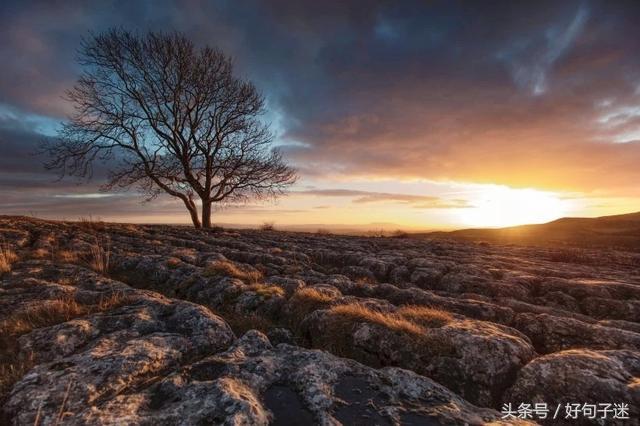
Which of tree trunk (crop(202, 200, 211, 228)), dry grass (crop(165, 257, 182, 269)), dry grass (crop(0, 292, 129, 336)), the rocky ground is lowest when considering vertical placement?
the rocky ground

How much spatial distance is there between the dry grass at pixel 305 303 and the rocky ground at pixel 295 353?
0.04m

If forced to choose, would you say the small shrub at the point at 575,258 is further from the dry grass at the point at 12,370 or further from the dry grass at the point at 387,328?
the dry grass at the point at 12,370

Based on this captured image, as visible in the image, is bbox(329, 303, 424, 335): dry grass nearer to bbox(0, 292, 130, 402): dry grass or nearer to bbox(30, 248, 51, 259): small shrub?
bbox(0, 292, 130, 402): dry grass

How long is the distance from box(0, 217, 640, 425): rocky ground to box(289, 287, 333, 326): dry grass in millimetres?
38

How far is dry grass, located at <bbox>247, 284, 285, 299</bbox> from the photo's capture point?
875cm

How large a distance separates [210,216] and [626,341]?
2948 cm

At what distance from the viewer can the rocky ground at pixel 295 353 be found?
3709mm

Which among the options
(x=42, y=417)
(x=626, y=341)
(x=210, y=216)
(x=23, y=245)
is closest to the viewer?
(x=42, y=417)

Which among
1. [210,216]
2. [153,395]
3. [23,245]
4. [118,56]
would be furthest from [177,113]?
[153,395]

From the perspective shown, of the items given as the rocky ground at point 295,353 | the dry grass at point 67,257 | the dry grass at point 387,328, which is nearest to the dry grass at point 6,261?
the rocky ground at point 295,353

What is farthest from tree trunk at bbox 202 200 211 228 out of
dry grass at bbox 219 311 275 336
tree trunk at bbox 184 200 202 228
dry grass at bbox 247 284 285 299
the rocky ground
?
dry grass at bbox 219 311 275 336

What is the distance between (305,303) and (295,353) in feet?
9.77

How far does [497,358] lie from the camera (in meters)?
5.10

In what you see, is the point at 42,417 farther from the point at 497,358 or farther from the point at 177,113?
the point at 177,113
